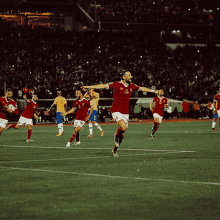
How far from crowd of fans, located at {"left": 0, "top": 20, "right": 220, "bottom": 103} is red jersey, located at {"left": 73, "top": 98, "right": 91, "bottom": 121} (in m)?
21.2

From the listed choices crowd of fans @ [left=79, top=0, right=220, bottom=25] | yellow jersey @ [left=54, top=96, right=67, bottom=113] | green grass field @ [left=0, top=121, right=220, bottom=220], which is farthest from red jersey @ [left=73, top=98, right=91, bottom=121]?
crowd of fans @ [left=79, top=0, right=220, bottom=25]

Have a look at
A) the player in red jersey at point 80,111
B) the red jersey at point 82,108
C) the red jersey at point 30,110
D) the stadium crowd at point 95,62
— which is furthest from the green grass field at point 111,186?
the stadium crowd at point 95,62

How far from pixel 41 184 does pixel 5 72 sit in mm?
32472

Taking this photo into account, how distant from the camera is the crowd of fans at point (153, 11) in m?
62.5

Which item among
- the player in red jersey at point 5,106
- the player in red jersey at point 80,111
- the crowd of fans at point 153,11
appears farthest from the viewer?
the crowd of fans at point 153,11

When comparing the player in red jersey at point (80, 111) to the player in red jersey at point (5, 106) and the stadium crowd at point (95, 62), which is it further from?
the stadium crowd at point (95, 62)

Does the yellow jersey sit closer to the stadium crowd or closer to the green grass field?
the green grass field

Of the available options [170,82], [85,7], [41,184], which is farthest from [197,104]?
[41,184]

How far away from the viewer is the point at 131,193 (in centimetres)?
837

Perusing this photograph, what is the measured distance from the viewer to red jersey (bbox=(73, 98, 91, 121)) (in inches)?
758

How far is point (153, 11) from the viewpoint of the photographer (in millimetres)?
65375

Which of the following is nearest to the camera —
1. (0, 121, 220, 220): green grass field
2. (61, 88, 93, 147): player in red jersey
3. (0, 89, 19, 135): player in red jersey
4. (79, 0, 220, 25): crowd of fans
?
(0, 121, 220, 220): green grass field

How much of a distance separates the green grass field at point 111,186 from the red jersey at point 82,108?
403 cm

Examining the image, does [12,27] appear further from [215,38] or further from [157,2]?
[215,38]
